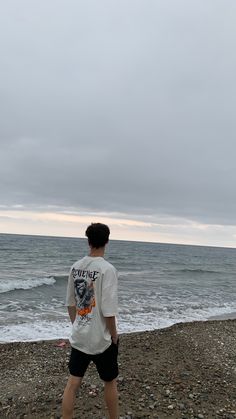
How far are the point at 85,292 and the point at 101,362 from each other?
0.67 m

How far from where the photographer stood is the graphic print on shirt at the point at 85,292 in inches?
141

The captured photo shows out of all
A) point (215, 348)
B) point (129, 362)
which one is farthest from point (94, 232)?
point (215, 348)

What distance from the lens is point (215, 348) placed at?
26.4ft

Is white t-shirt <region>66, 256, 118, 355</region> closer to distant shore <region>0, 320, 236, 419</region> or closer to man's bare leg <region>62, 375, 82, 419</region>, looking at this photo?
man's bare leg <region>62, 375, 82, 419</region>

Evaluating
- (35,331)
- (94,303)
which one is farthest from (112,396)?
(35,331)

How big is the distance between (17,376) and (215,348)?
415 cm

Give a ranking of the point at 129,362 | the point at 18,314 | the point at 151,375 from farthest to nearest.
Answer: the point at 18,314, the point at 129,362, the point at 151,375

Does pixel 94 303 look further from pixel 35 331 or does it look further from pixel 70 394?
pixel 35 331

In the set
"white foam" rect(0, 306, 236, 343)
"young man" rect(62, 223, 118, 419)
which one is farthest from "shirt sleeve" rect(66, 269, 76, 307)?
"white foam" rect(0, 306, 236, 343)

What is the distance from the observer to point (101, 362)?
3.61 metres

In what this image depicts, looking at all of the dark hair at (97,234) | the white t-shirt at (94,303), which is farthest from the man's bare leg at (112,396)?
the dark hair at (97,234)

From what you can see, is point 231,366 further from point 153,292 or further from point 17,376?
point 153,292

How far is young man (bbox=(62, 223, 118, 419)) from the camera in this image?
139 inches

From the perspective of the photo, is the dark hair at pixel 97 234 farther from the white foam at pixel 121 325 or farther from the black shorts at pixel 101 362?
the white foam at pixel 121 325
